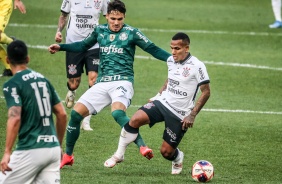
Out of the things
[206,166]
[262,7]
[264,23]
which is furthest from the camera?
[262,7]

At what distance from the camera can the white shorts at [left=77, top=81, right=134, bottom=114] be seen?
14148 millimetres

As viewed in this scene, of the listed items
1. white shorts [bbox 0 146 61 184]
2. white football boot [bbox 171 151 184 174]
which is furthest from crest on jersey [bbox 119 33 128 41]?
white shorts [bbox 0 146 61 184]

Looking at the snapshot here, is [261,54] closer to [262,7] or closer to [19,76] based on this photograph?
[262,7]

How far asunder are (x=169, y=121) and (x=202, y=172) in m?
0.99

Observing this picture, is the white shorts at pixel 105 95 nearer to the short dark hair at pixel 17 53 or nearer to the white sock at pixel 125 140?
the white sock at pixel 125 140

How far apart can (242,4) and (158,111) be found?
23167 mm

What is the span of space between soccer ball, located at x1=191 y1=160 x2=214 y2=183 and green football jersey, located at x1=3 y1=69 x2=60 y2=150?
339cm

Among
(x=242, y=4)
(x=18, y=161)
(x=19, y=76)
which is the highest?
(x=19, y=76)

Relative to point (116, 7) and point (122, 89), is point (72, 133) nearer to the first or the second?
point (122, 89)

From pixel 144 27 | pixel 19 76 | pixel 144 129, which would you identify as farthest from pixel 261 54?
pixel 19 76

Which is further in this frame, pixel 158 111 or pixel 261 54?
pixel 261 54

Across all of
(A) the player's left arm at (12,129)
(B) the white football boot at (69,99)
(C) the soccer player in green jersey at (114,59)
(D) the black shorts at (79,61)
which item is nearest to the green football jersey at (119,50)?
(C) the soccer player in green jersey at (114,59)

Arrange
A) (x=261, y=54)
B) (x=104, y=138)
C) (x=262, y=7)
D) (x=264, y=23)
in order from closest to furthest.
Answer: (x=104, y=138), (x=261, y=54), (x=264, y=23), (x=262, y=7)

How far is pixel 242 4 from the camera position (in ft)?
119
